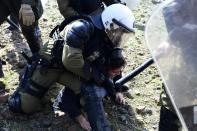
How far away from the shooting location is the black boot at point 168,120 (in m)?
4.11

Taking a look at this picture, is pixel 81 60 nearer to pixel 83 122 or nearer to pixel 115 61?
pixel 115 61

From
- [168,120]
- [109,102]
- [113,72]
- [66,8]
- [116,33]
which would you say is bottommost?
[109,102]

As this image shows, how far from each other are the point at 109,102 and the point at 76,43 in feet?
3.48

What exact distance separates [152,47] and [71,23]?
1.80 meters

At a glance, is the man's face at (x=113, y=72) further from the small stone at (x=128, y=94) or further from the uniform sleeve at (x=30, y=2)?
the uniform sleeve at (x=30, y=2)

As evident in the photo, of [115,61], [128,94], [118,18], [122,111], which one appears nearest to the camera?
[118,18]

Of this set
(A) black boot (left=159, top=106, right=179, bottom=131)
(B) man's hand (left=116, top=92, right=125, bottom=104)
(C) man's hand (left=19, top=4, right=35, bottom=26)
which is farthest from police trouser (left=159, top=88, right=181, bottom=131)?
(C) man's hand (left=19, top=4, right=35, bottom=26)

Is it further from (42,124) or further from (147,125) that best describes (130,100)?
(42,124)

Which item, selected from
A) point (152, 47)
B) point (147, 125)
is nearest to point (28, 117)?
point (147, 125)

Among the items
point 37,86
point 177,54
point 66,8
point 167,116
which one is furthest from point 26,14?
point 177,54

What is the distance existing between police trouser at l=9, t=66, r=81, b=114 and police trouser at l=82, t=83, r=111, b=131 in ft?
0.51

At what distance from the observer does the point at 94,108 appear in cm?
429

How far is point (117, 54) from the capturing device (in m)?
4.52

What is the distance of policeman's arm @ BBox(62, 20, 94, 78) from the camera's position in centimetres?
413
